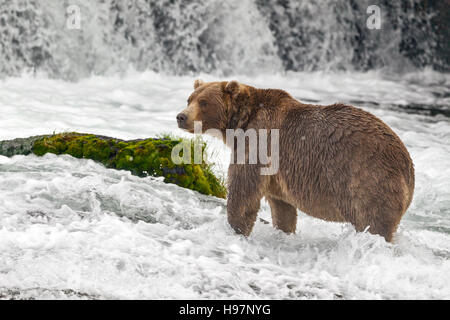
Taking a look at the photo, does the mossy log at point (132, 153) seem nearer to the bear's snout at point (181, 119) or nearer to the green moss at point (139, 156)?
the green moss at point (139, 156)

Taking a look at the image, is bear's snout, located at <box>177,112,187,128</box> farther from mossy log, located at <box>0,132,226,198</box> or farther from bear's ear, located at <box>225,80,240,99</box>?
mossy log, located at <box>0,132,226,198</box>

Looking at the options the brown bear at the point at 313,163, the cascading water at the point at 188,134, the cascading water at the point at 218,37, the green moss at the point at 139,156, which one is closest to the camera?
the cascading water at the point at 188,134

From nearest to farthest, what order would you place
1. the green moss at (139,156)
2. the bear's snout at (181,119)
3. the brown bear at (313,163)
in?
1. the brown bear at (313,163)
2. the bear's snout at (181,119)
3. the green moss at (139,156)

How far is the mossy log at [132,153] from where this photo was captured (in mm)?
6738

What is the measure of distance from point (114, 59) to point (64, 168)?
10274mm

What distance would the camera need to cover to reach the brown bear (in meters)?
4.68

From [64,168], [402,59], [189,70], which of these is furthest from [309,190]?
[402,59]

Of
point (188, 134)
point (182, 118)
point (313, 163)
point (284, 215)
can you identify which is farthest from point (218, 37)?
point (313, 163)

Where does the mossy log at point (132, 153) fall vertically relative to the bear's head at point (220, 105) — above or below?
below

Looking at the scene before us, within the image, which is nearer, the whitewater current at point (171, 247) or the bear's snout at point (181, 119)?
the whitewater current at point (171, 247)

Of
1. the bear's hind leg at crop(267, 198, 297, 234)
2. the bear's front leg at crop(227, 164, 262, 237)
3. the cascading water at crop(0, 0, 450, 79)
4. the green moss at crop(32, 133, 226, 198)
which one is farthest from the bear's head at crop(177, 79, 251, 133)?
the cascading water at crop(0, 0, 450, 79)

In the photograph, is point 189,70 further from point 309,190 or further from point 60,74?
point 309,190

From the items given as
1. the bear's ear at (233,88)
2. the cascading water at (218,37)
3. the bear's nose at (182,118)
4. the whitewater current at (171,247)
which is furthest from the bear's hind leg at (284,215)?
the cascading water at (218,37)

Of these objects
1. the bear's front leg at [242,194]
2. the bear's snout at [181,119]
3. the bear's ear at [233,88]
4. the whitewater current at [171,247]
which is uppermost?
the bear's ear at [233,88]
